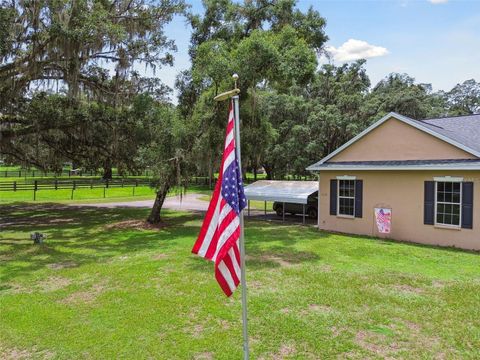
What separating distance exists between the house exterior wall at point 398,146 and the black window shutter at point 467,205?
3.20ft

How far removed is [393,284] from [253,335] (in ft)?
13.0

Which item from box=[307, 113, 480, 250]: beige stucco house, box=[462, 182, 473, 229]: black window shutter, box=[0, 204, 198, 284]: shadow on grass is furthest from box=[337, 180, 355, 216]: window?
box=[0, 204, 198, 284]: shadow on grass

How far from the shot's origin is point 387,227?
13172 millimetres

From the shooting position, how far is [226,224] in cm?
401

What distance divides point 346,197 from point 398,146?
275cm

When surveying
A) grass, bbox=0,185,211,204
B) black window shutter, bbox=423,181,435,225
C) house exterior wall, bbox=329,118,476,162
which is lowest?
grass, bbox=0,185,211,204

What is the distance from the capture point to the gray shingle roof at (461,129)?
41.4 feet

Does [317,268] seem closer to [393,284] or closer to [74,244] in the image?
[393,284]

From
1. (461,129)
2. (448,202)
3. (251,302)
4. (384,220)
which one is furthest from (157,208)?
(461,129)

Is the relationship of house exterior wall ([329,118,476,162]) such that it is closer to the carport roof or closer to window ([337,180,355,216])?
window ([337,180,355,216])

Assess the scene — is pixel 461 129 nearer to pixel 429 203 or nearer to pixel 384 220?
pixel 429 203

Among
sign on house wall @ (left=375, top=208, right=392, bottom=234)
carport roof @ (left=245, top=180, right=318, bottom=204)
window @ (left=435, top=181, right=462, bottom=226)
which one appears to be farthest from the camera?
carport roof @ (left=245, top=180, right=318, bottom=204)

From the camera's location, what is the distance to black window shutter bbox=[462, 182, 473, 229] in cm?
1161

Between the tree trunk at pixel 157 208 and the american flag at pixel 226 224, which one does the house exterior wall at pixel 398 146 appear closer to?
the tree trunk at pixel 157 208
